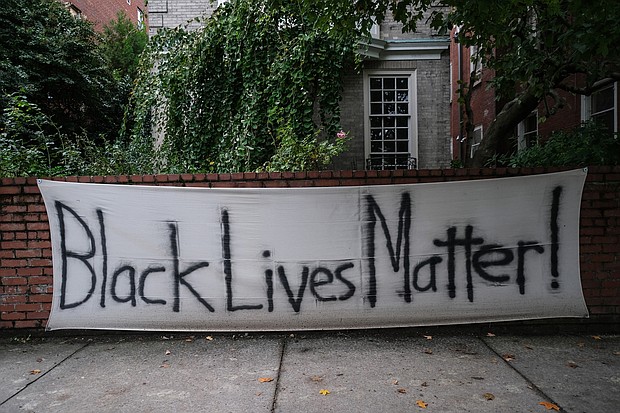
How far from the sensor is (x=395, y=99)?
10125 mm

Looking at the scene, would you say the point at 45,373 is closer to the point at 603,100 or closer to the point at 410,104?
the point at 410,104

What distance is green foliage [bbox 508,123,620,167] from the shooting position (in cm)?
465

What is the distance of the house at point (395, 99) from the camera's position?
9.87 m

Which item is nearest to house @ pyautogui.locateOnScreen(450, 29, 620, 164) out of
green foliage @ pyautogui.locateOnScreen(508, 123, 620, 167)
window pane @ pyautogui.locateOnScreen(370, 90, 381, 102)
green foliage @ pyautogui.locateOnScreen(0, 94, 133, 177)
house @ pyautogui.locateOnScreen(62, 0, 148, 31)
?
green foliage @ pyautogui.locateOnScreen(508, 123, 620, 167)

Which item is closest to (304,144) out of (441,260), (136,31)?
(441,260)

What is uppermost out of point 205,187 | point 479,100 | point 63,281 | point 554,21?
point 479,100

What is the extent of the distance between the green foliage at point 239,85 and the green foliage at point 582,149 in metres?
3.35

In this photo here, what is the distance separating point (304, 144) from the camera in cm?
563

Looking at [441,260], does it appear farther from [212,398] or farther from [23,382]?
[23,382]

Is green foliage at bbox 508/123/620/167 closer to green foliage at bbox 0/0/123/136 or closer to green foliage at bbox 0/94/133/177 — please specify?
green foliage at bbox 0/94/133/177

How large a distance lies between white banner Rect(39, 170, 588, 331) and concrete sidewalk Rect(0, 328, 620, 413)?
8.4 inches

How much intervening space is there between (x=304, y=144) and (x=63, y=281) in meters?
3.14

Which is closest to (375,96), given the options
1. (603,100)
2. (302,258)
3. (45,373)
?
(603,100)

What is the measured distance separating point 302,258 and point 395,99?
6.87m
